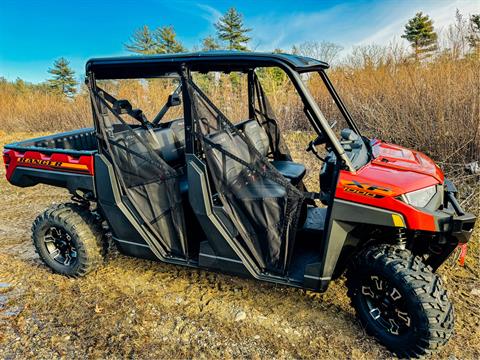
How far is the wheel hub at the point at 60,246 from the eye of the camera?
3.21 metres

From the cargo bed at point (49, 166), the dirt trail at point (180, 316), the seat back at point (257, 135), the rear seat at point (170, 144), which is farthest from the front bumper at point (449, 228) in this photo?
the cargo bed at point (49, 166)

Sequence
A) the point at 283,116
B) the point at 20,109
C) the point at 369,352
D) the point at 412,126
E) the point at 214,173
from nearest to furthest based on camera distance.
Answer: the point at 369,352
the point at 214,173
the point at 412,126
the point at 283,116
the point at 20,109

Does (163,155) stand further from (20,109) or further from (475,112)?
(20,109)

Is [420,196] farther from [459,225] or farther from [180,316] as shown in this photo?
[180,316]

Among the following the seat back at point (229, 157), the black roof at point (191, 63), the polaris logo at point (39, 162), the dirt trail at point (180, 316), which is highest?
the black roof at point (191, 63)

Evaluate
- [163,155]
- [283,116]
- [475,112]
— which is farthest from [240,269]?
[283,116]

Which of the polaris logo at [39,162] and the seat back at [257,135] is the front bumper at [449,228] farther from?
the polaris logo at [39,162]

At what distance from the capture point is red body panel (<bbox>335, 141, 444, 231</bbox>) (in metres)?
2.00

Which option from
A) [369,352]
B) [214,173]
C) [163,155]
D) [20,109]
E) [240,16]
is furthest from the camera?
[240,16]

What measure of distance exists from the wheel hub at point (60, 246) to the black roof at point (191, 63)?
1.48 meters

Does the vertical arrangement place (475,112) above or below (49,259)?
above

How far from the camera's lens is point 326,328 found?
2.48 m

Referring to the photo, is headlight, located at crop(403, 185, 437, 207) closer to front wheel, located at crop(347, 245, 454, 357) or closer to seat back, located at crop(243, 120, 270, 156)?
front wheel, located at crop(347, 245, 454, 357)

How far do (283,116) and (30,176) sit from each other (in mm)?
5772
